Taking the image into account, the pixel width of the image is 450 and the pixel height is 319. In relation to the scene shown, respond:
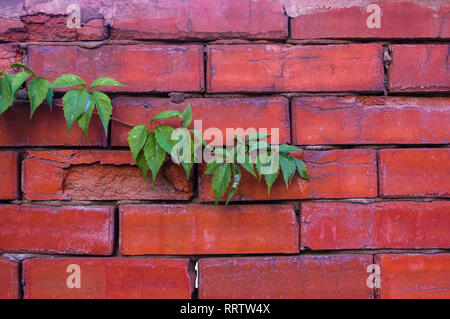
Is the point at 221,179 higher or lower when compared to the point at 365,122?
lower

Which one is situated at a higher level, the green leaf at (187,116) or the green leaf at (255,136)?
the green leaf at (187,116)

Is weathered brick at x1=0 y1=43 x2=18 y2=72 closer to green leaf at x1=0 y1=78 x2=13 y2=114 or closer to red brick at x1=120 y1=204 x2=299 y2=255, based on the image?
green leaf at x1=0 y1=78 x2=13 y2=114

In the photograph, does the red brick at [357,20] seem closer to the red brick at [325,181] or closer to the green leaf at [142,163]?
the red brick at [325,181]

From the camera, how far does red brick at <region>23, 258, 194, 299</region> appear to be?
0.73 metres

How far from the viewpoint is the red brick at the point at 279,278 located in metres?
0.74

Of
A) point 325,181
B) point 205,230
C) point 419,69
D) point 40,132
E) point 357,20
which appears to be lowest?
point 205,230

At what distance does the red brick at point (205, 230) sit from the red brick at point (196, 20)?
38 cm

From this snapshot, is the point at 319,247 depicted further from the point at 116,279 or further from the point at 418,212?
the point at 116,279

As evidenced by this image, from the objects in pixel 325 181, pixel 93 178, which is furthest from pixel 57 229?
pixel 325 181

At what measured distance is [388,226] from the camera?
0.74 meters

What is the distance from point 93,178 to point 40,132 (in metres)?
0.15

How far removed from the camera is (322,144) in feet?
2.46

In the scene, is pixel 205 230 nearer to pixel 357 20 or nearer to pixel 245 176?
pixel 245 176

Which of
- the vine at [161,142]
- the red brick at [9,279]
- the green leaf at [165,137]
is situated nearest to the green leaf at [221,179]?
the vine at [161,142]
